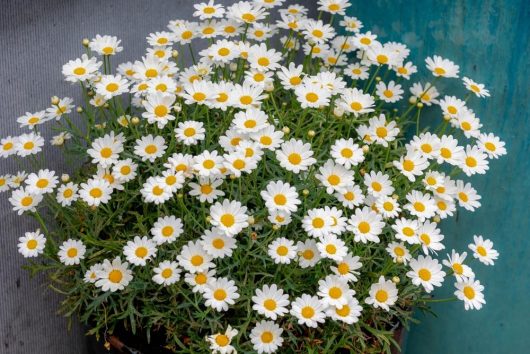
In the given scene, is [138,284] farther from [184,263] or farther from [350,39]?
[350,39]

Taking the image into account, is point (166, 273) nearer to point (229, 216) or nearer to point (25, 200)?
point (229, 216)

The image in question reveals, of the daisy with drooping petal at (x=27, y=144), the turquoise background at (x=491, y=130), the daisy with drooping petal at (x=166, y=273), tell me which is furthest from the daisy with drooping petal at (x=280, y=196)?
the turquoise background at (x=491, y=130)

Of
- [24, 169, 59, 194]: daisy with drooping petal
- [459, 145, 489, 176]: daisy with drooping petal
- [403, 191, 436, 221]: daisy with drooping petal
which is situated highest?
[459, 145, 489, 176]: daisy with drooping petal

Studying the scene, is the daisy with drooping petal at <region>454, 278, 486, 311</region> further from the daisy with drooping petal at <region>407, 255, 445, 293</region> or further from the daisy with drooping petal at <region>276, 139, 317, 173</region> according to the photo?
the daisy with drooping petal at <region>276, 139, 317, 173</region>

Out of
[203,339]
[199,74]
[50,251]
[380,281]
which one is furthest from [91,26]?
[380,281]

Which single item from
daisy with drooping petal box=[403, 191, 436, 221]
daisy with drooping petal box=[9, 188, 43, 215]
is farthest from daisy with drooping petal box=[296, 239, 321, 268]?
daisy with drooping petal box=[9, 188, 43, 215]

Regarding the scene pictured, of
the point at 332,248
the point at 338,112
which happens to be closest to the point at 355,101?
the point at 338,112
